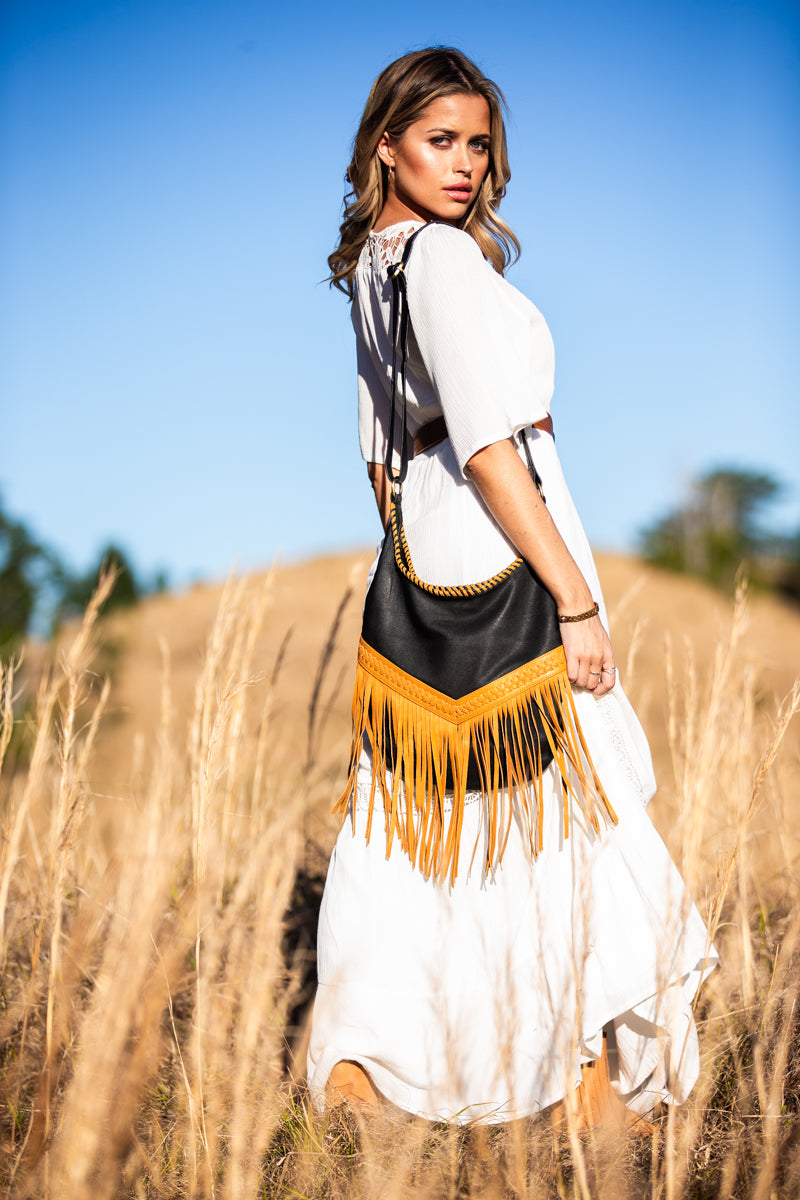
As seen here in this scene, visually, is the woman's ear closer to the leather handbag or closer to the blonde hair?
the blonde hair

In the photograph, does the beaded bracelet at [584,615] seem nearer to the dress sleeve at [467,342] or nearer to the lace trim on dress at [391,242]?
the dress sleeve at [467,342]

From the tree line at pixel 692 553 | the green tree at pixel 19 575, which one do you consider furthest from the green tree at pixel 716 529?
the green tree at pixel 19 575

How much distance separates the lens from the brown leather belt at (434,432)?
1.32 m

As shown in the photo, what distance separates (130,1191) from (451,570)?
3.18ft

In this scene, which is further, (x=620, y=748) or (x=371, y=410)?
(x=371, y=410)

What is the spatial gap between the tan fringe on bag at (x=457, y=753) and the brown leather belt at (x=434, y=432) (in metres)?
0.36

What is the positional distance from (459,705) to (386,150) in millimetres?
947

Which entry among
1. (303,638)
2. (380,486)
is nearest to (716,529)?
(303,638)

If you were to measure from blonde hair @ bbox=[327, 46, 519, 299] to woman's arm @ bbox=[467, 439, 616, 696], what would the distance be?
1.79 ft

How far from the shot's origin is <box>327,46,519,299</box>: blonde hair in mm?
1318

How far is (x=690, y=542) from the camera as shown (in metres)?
30.7

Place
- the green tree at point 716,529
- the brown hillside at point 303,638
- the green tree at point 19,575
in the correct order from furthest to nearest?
1. the green tree at point 716,529
2. the green tree at point 19,575
3. the brown hillside at point 303,638

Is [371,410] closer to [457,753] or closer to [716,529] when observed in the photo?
[457,753]

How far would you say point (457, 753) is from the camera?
3.79ft
